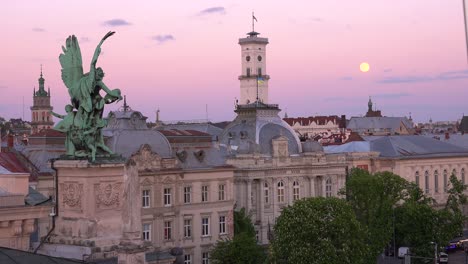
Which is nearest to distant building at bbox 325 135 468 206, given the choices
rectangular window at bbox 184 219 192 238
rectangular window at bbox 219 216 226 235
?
rectangular window at bbox 219 216 226 235

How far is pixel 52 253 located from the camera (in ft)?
98.8

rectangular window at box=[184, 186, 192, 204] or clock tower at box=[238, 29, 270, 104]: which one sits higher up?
clock tower at box=[238, 29, 270, 104]

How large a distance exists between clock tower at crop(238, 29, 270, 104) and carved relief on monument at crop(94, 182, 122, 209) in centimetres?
8325

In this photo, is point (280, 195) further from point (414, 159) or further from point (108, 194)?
point (108, 194)

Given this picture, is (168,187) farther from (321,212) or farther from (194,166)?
(321,212)

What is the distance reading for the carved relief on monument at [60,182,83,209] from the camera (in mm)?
29672

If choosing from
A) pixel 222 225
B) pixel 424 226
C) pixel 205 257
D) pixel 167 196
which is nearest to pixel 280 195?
pixel 222 225

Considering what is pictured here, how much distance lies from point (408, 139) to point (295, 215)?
6135 centimetres

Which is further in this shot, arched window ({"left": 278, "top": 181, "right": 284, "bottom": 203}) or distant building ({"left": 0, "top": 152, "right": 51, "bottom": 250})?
arched window ({"left": 278, "top": 181, "right": 284, "bottom": 203})

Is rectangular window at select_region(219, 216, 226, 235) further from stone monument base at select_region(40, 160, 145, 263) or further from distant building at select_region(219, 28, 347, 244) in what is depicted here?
stone monument base at select_region(40, 160, 145, 263)

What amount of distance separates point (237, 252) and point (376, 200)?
16428 mm

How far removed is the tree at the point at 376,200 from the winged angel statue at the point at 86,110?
155ft

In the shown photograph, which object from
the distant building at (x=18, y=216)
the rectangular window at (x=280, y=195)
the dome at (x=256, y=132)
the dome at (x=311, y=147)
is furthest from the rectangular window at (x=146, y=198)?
the distant building at (x=18, y=216)

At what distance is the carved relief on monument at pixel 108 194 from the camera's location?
95.9 feet
